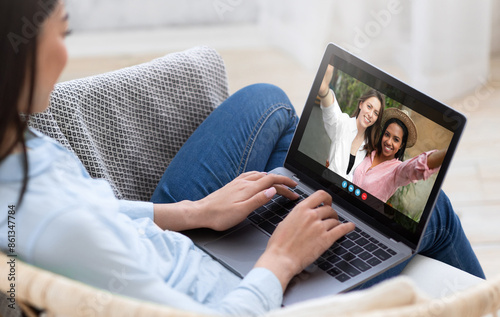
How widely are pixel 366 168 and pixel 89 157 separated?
1.65 feet

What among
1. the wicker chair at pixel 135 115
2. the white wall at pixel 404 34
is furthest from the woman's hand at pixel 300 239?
the white wall at pixel 404 34

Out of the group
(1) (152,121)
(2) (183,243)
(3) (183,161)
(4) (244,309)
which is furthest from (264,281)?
(1) (152,121)

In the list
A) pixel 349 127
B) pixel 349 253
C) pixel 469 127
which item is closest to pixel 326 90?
pixel 349 127

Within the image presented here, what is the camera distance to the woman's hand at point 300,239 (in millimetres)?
858

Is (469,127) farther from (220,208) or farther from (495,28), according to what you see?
(220,208)

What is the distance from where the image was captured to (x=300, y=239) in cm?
90

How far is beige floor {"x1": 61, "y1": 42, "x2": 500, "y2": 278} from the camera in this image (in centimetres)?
165

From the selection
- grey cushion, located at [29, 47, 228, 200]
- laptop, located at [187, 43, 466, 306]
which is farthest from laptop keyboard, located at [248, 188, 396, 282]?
grey cushion, located at [29, 47, 228, 200]

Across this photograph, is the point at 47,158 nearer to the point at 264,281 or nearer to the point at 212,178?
the point at 264,281

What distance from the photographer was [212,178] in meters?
1.16

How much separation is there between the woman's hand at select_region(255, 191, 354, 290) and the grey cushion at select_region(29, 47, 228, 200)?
1.32 feet
